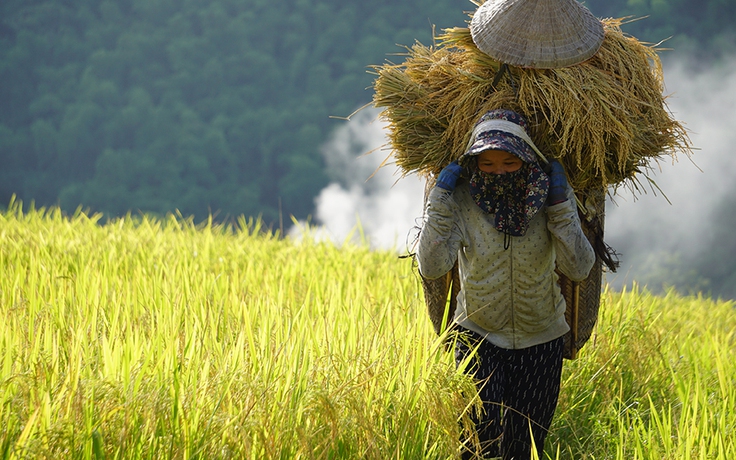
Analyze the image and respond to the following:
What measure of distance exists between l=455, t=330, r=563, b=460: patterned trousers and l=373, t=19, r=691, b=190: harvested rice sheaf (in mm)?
689

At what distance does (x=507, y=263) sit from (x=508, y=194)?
26 centimetres

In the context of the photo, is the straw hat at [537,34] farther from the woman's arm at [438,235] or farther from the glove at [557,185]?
the woman's arm at [438,235]

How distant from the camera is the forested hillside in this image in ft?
139

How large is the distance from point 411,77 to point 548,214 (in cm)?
82

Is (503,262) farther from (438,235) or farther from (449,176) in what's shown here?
(449,176)

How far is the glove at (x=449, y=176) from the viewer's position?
2580 mm

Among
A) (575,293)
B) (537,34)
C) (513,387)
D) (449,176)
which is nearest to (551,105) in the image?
(537,34)

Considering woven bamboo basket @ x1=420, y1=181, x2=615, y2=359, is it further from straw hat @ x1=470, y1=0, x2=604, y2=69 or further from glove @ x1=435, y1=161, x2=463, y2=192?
straw hat @ x1=470, y1=0, x2=604, y2=69

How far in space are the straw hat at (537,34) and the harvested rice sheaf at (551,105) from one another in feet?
0.21

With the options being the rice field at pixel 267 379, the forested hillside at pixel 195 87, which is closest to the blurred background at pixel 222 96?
the forested hillside at pixel 195 87

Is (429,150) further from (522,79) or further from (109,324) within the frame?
(109,324)

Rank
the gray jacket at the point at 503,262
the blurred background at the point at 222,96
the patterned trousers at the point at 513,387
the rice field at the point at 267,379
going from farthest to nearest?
the blurred background at the point at 222,96, the patterned trousers at the point at 513,387, the gray jacket at the point at 503,262, the rice field at the point at 267,379

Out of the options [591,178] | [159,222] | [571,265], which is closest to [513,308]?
[571,265]

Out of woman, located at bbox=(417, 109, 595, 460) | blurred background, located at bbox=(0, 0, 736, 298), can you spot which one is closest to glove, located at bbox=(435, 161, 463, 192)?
woman, located at bbox=(417, 109, 595, 460)
